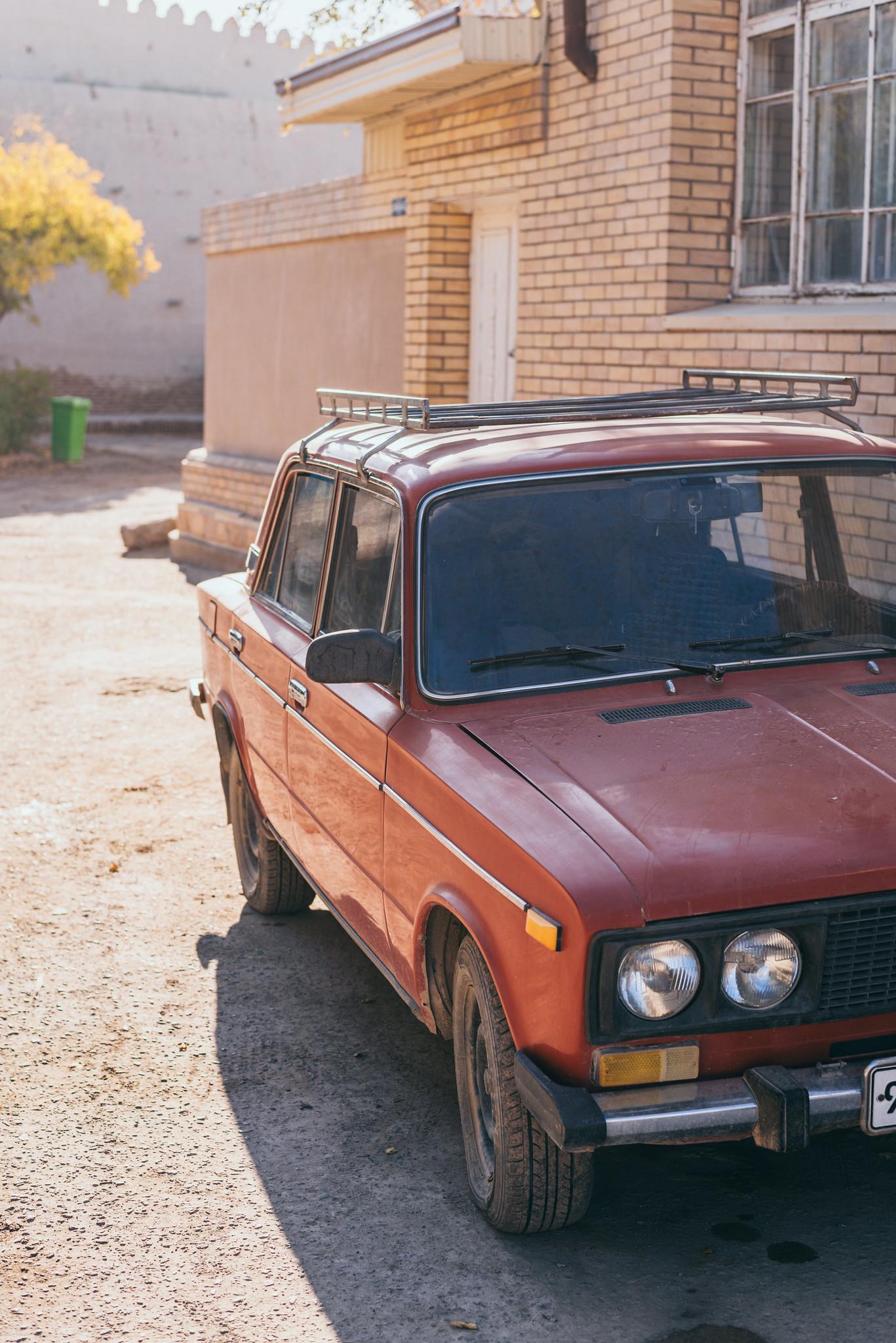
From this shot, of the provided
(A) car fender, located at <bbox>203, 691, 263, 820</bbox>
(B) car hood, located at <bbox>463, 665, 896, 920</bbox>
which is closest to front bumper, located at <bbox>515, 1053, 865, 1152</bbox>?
(B) car hood, located at <bbox>463, 665, 896, 920</bbox>

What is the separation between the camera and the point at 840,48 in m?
7.94

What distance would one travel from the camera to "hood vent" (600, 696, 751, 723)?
12.3 ft

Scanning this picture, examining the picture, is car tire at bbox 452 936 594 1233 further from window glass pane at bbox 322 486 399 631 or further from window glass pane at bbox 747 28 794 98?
window glass pane at bbox 747 28 794 98

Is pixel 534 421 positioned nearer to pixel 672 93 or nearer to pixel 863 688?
pixel 863 688

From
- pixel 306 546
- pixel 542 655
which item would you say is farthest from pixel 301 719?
pixel 542 655

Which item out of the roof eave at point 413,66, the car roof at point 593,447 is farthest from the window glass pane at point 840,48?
the car roof at point 593,447

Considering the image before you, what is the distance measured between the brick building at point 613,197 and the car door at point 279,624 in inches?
124

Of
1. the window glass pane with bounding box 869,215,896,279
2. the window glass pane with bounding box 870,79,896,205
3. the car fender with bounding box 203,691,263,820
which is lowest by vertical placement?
the car fender with bounding box 203,691,263,820

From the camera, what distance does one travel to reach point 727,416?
15.4ft

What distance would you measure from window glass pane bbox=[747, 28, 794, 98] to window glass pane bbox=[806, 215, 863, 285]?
2.73ft

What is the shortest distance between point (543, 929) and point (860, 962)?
0.67 m

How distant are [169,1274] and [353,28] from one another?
1522cm

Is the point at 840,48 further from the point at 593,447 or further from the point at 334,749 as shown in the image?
the point at 334,749

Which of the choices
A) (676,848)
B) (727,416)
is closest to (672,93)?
(727,416)
